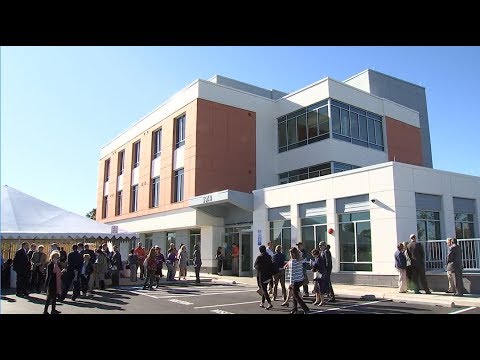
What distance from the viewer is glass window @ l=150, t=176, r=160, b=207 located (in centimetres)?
3173

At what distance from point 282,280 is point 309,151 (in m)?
14.5

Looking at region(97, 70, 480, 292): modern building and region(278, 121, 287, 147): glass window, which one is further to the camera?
region(278, 121, 287, 147): glass window

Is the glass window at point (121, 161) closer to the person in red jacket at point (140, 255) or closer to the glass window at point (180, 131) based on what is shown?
the glass window at point (180, 131)

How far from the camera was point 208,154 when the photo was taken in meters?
26.7

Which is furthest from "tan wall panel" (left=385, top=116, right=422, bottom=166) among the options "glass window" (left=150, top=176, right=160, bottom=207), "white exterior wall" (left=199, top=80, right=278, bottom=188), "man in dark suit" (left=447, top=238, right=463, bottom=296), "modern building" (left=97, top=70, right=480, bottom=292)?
"man in dark suit" (left=447, top=238, right=463, bottom=296)

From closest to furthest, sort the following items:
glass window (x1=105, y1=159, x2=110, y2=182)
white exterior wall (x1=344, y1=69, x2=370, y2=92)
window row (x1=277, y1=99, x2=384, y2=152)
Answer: window row (x1=277, y1=99, x2=384, y2=152)
white exterior wall (x1=344, y1=69, x2=370, y2=92)
glass window (x1=105, y1=159, x2=110, y2=182)

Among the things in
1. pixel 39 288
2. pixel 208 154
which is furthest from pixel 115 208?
pixel 39 288

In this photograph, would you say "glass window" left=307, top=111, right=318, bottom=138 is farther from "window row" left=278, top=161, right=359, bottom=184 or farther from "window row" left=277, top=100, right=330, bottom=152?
"window row" left=278, top=161, right=359, bottom=184

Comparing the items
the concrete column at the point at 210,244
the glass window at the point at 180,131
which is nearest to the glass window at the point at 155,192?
the glass window at the point at 180,131

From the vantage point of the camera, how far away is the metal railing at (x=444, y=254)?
14.2 m

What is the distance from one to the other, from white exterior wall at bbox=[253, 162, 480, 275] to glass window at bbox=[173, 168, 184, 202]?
9.43m

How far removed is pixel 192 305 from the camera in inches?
486

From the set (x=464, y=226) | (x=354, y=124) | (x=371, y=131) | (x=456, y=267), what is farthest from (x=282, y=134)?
(x=456, y=267)
